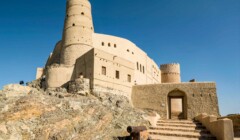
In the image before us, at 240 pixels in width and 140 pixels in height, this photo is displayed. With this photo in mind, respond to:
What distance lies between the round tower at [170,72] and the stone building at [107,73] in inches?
624

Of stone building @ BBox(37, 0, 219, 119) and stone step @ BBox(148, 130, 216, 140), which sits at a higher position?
stone building @ BBox(37, 0, 219, 119)

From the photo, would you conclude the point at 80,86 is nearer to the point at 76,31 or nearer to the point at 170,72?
the point at 76,31

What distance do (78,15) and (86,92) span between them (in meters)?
11.4

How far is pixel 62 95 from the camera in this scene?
16.8 m

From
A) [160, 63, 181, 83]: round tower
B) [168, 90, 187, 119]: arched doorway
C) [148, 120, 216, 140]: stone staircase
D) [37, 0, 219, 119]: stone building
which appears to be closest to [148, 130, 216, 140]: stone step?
[148, 120, 216, 140]: stone staircase

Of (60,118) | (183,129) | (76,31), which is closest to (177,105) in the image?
(183,129)

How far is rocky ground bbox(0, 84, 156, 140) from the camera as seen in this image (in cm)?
1194

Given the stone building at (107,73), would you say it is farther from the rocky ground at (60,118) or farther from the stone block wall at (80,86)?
the rocky ground at (60,118)

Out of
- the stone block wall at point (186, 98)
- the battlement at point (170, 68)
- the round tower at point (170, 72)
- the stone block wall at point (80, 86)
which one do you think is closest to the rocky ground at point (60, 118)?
the stone block wall at point (80, 86)

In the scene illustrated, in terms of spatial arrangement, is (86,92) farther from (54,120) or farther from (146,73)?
(146,73)

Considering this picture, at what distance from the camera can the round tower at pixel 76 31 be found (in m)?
23.7

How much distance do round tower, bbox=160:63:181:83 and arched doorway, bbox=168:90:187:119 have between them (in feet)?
34.9

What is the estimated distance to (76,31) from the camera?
2431 cm

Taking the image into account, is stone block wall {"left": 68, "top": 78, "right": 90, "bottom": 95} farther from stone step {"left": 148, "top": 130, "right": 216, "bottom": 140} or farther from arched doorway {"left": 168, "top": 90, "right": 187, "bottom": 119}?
arched doorway {"left": 168, "top": 90, "right": 187, "bottom": 119}
